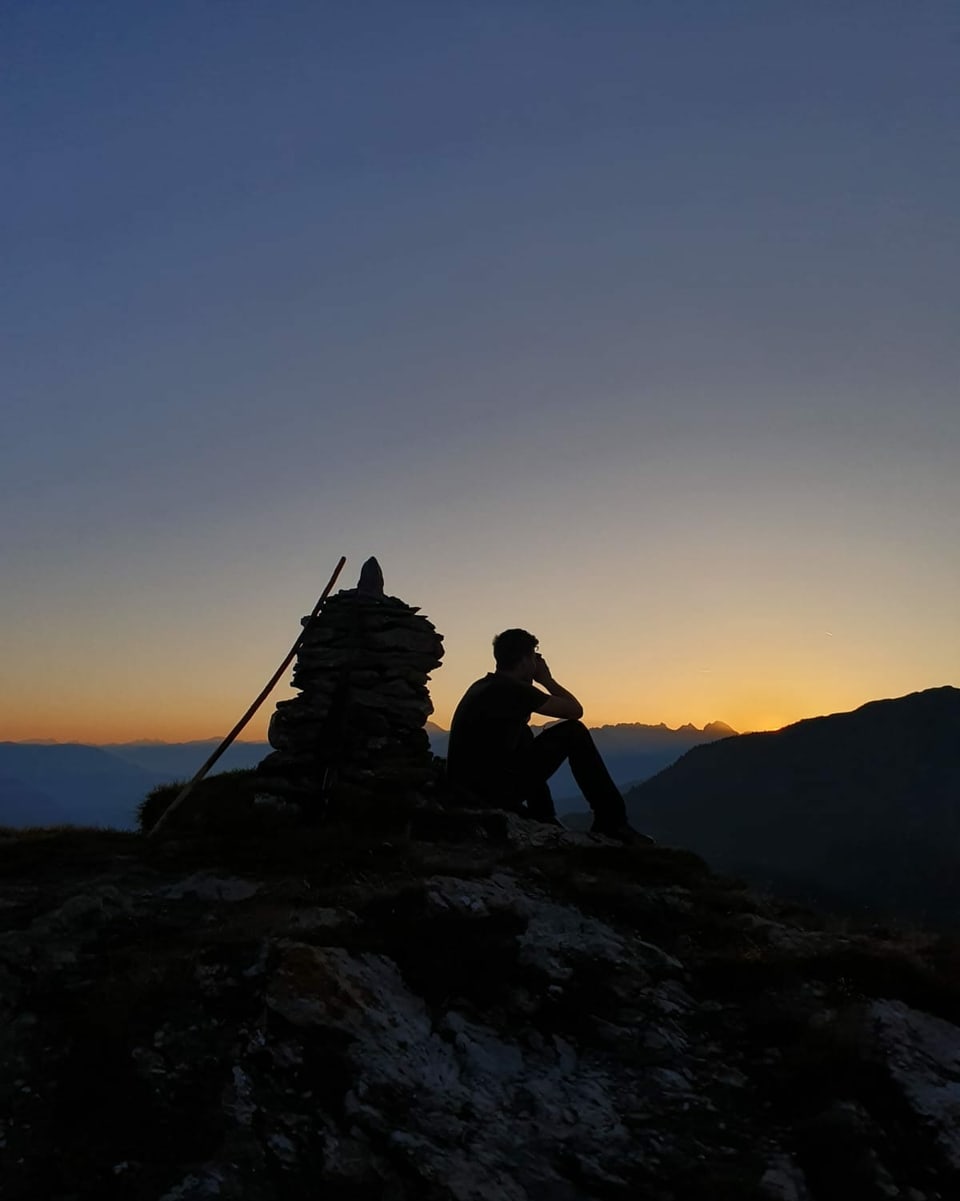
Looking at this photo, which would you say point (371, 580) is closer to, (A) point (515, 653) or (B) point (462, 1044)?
(A) point (515, 653)

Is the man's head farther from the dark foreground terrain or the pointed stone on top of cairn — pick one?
the pointed stone on top of cairn

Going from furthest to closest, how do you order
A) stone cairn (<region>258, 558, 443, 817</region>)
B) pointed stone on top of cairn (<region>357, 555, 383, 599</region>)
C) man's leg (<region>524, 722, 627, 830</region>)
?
pointed stone on top of cairn (<region>357, 555, 383, 599</region>), stone cairn (<region>258, 558, 443, 817</region>), man's leg (<region>524, 722, 627, 830</region>)

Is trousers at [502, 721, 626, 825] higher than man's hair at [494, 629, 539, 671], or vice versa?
man's hair at [494, 629, 539, 671]

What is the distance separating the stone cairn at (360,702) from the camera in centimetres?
1806

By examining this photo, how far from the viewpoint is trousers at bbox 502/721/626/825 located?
14945mm

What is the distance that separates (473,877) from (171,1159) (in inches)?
232

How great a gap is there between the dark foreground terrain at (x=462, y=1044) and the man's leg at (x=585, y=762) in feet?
9.01

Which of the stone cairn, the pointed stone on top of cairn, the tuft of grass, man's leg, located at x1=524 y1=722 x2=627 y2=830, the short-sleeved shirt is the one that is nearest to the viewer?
man's leg, located at x1=524 y1=722 x2=627 y2=830

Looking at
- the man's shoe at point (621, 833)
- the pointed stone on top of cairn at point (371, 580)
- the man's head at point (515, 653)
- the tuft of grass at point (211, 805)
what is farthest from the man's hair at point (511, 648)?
the pointed stone on top of cairn at point (371, 580)

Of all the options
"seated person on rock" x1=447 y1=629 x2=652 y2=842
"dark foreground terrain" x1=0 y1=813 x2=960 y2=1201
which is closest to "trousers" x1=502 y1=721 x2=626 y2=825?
"seated person on rock" x1=447 y1=629 x2=652 y2=842

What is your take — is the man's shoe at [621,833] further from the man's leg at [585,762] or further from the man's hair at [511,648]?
the man's hair at [511,648]

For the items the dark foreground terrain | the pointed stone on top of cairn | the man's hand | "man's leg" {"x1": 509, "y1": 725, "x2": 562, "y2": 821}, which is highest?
the pointed stone on top of cairn

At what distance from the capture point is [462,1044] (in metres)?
8.38

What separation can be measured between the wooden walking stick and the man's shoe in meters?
7.07
